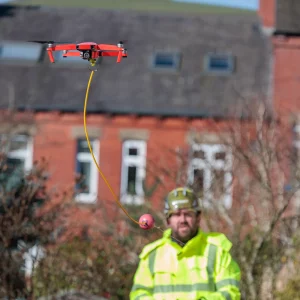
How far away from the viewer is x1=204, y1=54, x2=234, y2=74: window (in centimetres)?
2802

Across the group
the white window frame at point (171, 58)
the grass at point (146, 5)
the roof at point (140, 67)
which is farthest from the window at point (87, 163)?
the grass at point (146, 5)

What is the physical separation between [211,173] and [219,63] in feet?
54.4

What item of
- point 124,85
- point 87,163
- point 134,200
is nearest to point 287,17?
point 124,85

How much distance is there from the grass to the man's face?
2453cm

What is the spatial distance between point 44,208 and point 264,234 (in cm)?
219

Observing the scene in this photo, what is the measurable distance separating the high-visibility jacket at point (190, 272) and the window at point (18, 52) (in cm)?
2184

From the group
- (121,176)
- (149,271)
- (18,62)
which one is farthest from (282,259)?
(18,62)

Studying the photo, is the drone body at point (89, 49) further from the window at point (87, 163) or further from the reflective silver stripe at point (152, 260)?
the window at point (87, 163)

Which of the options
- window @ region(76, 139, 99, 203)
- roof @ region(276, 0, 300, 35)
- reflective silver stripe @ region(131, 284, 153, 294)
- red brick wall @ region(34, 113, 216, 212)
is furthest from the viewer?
window @ region(76, 139, 99, 203)

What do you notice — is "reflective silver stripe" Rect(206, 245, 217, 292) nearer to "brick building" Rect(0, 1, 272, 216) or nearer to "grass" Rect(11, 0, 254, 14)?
"brick building" Rect(0, 1, 272, 216)

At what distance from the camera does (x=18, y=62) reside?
2822cm

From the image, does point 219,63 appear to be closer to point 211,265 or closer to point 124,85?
point 124,85

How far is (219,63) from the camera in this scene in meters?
28.2

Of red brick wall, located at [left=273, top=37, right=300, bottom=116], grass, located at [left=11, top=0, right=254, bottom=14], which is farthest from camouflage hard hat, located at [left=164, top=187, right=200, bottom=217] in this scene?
grass, located at [left=11, top=0, right=254, bottom=14]
